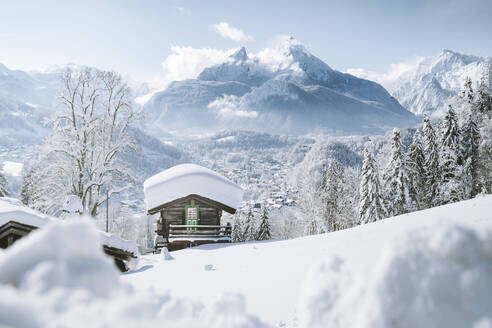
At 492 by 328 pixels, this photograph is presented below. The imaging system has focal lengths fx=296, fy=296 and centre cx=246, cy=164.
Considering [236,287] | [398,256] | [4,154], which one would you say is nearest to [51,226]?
[398,256]

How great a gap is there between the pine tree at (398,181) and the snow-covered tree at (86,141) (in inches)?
885

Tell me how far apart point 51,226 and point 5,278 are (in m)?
0.38

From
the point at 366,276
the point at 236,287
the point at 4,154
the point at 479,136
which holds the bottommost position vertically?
the point at 236,287

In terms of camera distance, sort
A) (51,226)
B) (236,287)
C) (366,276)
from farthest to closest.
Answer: (236,287)
(366,276)
(51,226)

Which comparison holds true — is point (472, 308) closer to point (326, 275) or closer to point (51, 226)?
point (326, 275)

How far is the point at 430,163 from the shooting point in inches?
1135

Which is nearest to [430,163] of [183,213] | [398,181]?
[398,181]

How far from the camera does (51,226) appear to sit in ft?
6.53

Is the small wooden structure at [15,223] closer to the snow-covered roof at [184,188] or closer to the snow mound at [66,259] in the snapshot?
the snow-covered roof at [184,188]

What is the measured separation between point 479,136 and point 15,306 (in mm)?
32275

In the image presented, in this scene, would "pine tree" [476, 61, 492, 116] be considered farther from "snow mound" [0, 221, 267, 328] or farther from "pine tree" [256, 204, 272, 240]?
"snow mound" [0, 221, 267, 328]

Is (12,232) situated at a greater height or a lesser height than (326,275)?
greater

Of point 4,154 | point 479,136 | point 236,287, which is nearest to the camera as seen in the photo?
point 236,287

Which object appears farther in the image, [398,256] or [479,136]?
[479,136]
